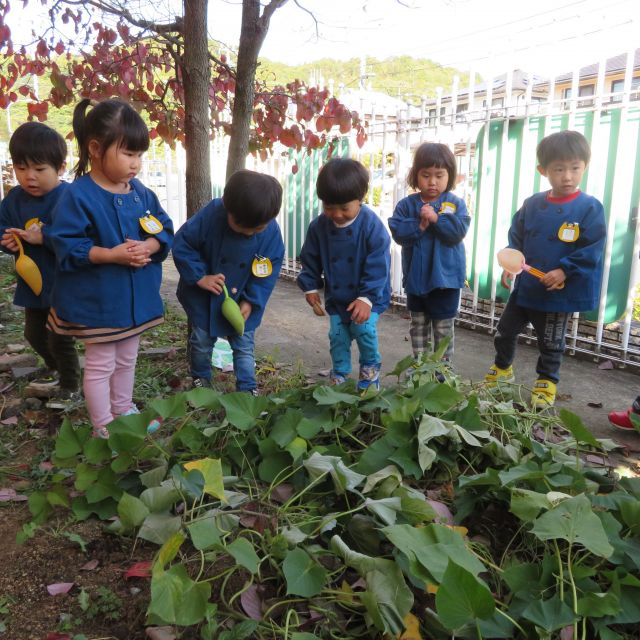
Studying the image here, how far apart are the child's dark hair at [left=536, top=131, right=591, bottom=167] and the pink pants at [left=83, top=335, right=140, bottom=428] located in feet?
7.39

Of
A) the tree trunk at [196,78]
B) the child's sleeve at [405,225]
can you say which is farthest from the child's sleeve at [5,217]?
the child's sleeve at [405,225]

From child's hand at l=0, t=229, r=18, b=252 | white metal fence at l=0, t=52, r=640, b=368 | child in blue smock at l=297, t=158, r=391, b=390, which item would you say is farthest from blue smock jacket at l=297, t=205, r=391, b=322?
white metal fence at l=0, t=52, r=640, b=368

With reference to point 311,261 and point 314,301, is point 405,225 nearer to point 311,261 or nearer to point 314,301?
point 311,261

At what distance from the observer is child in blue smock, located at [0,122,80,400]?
2.62m

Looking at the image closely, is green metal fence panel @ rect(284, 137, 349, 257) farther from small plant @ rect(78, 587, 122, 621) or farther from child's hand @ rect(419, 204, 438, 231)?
small plant @ rect(78, 587, 122, 621)

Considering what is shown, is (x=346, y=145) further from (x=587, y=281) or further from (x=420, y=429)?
(x=420, y=429)

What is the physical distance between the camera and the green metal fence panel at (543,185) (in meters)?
3.96

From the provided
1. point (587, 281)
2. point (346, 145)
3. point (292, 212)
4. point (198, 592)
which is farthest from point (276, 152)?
point (198, 592)

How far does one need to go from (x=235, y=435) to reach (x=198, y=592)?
0.74 m

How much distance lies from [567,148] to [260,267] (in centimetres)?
165

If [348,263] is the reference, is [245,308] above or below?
below

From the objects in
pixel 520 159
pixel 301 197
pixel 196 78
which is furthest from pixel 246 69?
pixel 301 197

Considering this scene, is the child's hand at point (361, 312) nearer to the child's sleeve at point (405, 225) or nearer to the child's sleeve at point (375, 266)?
the child's sleeve at point (375, 266)

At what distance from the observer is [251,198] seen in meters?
2.47
